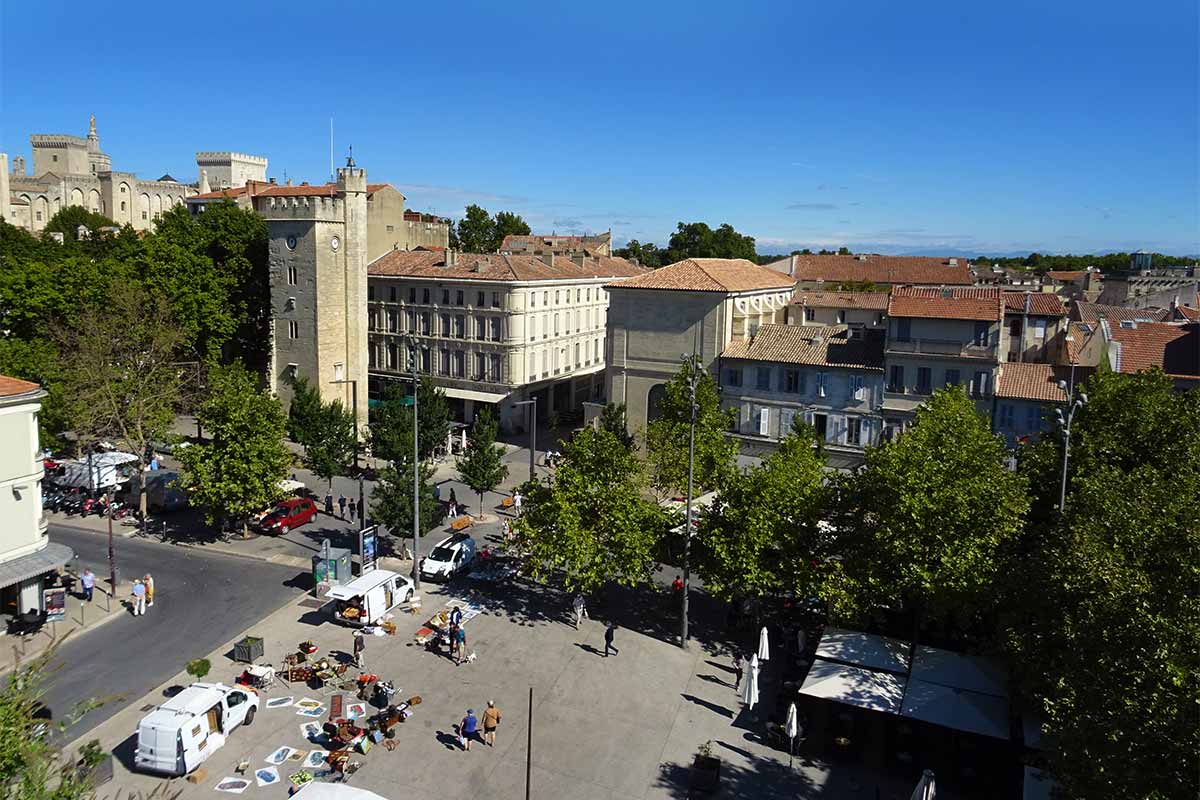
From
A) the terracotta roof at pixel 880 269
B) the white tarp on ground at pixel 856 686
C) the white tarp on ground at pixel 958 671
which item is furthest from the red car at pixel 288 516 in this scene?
the terracotta roof at pixel 880 269

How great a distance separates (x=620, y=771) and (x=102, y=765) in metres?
11.3

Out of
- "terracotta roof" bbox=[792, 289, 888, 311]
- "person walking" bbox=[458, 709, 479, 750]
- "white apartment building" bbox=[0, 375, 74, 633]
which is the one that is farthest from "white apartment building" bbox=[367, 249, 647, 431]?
"person walking" bbox=[458, 709, 479, 750]

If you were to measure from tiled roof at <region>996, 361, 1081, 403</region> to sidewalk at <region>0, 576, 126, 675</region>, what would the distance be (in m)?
37.4

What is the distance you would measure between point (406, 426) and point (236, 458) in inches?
285

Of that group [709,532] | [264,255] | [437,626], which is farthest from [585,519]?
[264,255]

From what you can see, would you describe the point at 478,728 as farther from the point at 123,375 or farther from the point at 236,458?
the point at 123,375

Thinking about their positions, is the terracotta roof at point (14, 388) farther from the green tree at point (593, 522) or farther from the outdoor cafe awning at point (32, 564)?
the green tree at point (593, 522)

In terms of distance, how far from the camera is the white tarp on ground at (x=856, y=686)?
20688 millimetres

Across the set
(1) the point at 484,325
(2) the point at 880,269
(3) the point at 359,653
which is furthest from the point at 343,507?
(2) the point at 880,269

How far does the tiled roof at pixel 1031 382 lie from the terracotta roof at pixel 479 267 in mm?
28031

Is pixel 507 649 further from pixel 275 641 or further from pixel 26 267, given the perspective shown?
pixel 26 267

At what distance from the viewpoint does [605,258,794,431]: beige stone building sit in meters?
46.1

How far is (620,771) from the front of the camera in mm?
20266

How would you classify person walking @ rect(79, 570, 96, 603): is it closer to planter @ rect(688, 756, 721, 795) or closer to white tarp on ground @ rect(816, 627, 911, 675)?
planter @ rect(688, 756, 721, 795)
